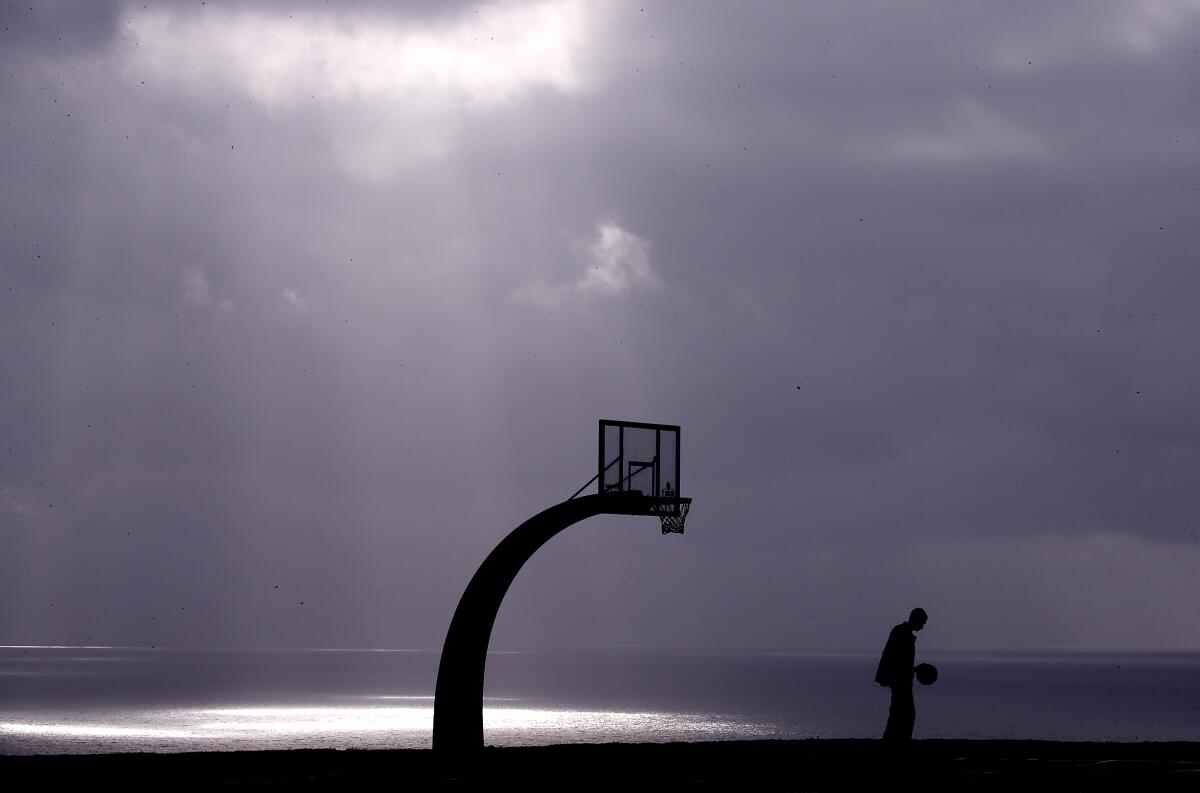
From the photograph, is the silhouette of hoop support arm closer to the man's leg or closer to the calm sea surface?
the man's leg

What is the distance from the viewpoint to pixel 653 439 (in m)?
26.4

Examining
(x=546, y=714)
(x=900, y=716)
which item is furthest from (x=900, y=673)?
(x=546, y=714)

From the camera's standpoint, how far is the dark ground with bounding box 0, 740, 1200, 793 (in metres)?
15.2

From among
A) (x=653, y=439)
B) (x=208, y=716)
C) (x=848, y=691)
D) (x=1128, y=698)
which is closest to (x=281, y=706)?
(x=208, y=716)

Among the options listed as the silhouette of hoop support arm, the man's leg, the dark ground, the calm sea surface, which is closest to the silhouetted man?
the man's leg

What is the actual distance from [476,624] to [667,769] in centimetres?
739

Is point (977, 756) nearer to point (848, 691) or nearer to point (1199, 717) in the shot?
point (1199, 717)

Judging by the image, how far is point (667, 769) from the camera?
56.4 feet

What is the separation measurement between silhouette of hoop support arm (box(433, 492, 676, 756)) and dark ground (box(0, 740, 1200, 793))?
2971mm

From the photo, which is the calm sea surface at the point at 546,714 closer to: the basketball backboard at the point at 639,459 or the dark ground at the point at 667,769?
the basketball backboard at the point at 639,459

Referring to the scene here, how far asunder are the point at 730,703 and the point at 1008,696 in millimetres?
41245

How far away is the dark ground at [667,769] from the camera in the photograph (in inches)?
598

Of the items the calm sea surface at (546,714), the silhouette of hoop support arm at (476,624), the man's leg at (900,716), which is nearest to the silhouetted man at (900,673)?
the man's leg at (900,716)

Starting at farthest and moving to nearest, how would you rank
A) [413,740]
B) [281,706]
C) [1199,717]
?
[281,706] < [1199,717] < [413,740]
